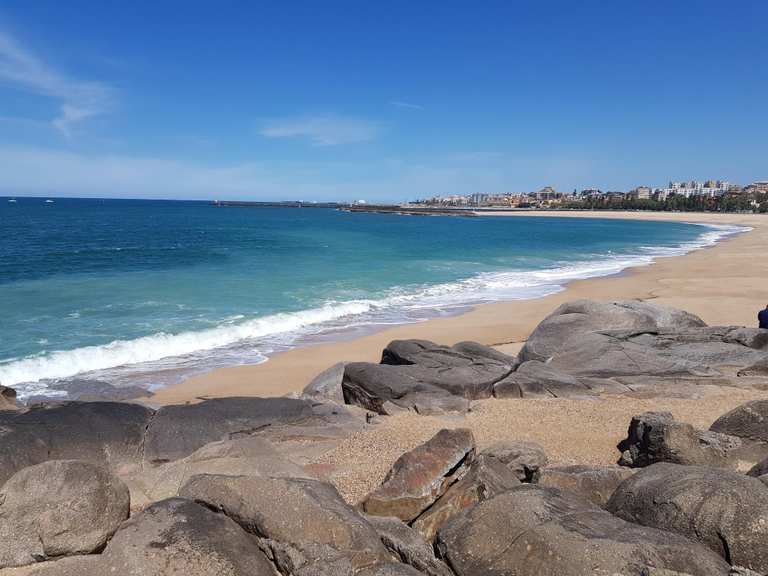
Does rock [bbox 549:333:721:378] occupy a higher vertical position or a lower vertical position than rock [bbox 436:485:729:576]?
lower

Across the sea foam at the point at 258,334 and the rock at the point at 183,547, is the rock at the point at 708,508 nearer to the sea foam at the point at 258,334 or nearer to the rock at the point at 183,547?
the rock at the point at 183,547

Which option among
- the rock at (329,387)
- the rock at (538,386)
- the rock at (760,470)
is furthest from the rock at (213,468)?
the rock at (760,470)

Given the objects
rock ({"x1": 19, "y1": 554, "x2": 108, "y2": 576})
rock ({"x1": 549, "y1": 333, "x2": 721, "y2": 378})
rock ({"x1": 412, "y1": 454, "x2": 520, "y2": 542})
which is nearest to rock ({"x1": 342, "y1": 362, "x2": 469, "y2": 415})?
rock ({"x1": 549, "y1": 333, "x2": 721, "y2": 378})

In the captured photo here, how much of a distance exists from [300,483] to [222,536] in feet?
2.68

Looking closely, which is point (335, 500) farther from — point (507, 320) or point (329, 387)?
point (507, 320)

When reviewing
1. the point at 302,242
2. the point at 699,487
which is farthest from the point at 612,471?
the point at 302,242

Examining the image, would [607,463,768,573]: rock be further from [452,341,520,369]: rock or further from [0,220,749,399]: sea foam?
[0,220,749,399]: sea foam

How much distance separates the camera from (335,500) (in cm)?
497

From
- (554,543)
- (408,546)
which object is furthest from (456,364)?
(554,543)

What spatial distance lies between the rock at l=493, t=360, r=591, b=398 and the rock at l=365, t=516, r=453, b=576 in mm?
5462

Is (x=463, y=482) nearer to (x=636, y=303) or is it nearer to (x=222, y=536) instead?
(x=222, y=536)

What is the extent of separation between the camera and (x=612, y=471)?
Answer: 19.8 ft

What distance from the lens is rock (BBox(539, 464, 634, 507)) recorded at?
18.9 ft

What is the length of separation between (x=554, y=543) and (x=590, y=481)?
195cm
